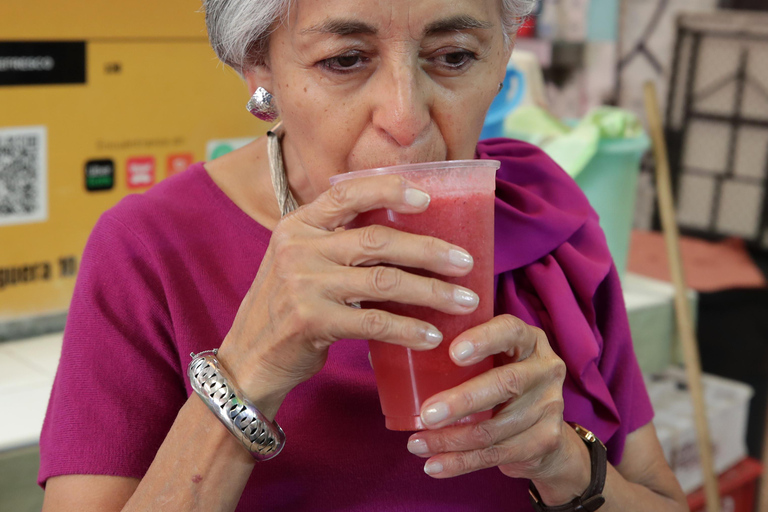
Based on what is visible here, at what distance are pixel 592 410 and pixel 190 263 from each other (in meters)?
0.67

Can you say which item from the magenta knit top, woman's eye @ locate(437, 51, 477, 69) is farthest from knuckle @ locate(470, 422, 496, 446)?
woman's eye @ locate(437, 51, 477, 69)

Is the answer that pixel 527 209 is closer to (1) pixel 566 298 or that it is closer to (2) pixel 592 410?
(1) pixel 566 298

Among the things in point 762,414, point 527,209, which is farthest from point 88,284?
point 762,414

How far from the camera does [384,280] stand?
0.78 meters

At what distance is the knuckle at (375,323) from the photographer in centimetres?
79

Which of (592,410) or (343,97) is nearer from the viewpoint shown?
(343,97)

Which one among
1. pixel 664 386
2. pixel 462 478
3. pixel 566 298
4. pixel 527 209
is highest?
pixel 527 209

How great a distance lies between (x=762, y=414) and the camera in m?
3.70

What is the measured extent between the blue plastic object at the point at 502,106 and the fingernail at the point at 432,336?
55.4 inches

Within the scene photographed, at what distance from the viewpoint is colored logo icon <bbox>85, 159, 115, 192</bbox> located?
199 centimetres

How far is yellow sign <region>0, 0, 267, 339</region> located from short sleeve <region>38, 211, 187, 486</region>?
31.9 inches

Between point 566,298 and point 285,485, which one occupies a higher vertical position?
point 566,298

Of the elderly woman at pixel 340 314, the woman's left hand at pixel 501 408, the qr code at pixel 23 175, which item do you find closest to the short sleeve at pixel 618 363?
the elderly woman at pixel 340 314

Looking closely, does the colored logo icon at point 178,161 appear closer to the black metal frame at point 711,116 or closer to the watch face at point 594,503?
the watch face at point 594,503
